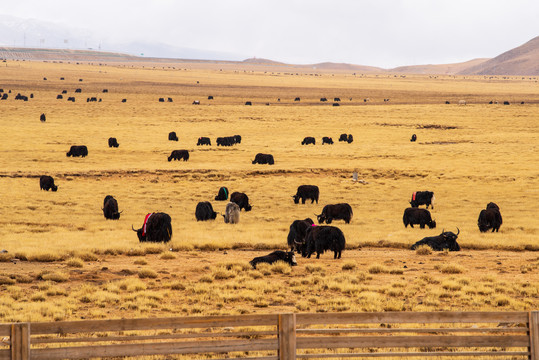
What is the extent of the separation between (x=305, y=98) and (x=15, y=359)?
353 feet

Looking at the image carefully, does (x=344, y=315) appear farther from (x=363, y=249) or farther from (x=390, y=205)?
(x=390, y=205)

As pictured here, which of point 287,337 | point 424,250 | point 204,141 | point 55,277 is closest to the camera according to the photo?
point 287,337

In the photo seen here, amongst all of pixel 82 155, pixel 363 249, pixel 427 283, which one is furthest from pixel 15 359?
pixel 82 155

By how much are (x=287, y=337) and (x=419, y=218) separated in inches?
725

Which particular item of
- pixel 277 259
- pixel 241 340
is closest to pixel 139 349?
pixel 241 340

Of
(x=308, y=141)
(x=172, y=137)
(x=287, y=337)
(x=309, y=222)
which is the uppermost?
(x=172, y=137)

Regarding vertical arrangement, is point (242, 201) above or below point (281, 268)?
above

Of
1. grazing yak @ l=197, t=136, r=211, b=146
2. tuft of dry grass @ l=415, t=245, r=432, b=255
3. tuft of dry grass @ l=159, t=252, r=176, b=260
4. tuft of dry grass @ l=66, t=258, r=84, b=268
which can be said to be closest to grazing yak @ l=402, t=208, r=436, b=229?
tuft of dry grass @ l=415, t=245, r=432, b=255

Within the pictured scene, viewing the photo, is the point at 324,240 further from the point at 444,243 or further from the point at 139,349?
the point at 139,349

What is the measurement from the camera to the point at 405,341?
327 inches

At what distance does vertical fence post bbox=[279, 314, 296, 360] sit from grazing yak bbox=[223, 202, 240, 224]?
18768 millimetres

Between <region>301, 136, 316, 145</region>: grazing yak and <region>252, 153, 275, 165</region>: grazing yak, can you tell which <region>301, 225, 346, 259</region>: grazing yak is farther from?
<region>301, 136, 316, 145</region>: grazing yak

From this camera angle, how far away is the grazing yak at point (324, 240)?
19.7 metres

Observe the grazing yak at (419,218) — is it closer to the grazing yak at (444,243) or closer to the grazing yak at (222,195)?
the grazing yak at (444,243)
